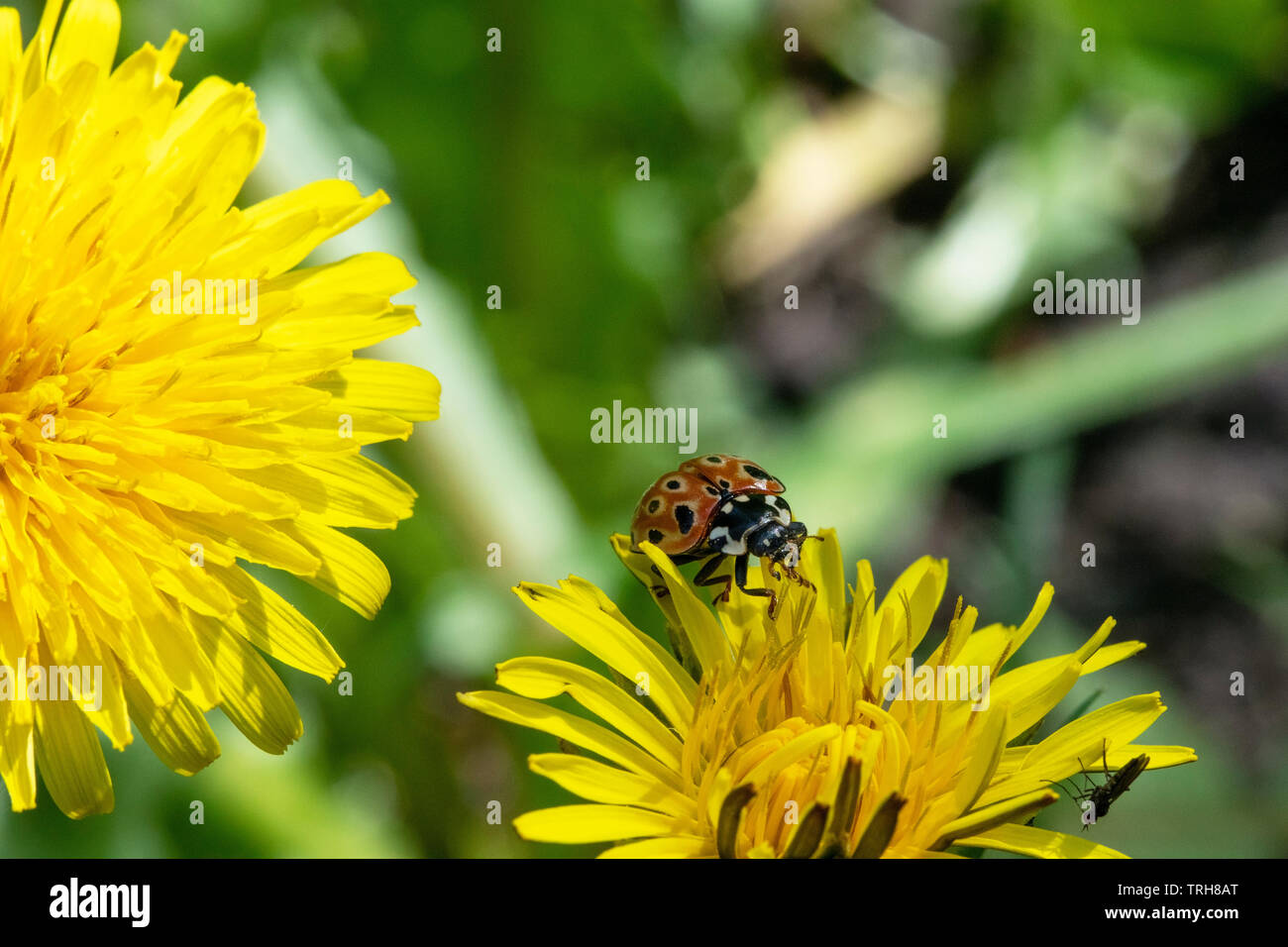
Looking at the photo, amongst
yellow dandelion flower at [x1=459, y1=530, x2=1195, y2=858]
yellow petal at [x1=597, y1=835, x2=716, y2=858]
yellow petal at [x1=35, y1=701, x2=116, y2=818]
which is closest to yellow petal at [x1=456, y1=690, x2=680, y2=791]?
yellow dandelion flower at [x1=459, y1=530, x2=1195, y2=858]

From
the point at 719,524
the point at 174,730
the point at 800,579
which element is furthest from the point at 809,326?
the point at 174,730

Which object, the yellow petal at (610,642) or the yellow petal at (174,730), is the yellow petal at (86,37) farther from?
the yellow petal at (610,642)

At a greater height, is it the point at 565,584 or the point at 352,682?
the point at 565,584

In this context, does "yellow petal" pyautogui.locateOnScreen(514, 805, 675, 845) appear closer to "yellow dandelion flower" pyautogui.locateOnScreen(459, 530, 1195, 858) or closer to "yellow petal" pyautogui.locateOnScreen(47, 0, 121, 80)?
"yellow dandelion flower" pyautogui.locateOnScreen(459, 530, 1195, 858)

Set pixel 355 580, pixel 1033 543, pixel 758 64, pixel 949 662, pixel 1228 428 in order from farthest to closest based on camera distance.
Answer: pixel 758 64 < pixel 1228 428 < pixel 1033 543 < pixel 355 580 < pixel 949 662
